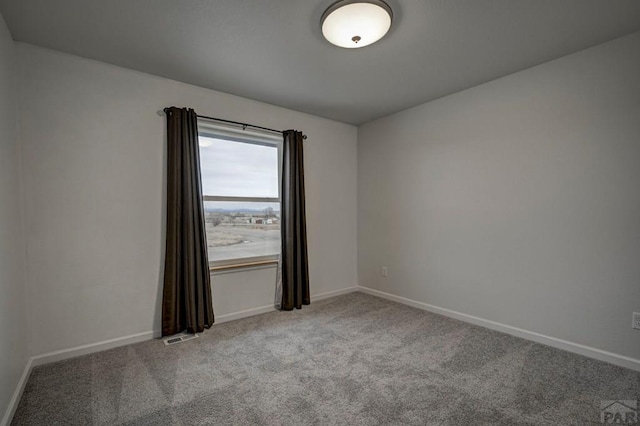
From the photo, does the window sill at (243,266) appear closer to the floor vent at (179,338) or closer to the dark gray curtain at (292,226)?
the dark gray curtain at (292,226)

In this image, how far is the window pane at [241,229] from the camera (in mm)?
3236

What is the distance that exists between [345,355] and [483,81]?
2894 mm

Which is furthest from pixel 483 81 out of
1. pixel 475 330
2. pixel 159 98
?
pixel 159 98

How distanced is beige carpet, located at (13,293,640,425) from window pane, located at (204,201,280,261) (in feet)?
2.93

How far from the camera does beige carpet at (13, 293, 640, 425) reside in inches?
67.8

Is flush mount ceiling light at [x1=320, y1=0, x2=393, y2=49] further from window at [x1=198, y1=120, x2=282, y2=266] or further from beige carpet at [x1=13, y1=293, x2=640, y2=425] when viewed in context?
beige carpet at [x1=13, y1=293, x2=640, y2=425]

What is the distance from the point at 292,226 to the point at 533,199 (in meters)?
2.44

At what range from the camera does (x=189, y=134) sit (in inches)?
113

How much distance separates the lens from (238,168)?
340cm

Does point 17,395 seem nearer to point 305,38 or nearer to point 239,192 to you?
point 239,192

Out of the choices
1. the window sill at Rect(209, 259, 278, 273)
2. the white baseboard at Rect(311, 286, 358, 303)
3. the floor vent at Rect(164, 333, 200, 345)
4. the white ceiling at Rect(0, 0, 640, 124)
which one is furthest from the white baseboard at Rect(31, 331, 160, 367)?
the white ceiling at Rect(0, 0, 640, 124)

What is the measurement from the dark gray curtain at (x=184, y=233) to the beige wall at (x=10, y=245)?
3.14 ft

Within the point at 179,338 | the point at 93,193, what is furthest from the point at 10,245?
the point at 179,338

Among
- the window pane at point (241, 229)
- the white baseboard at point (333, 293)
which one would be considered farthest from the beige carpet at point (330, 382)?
the white baseboard at point (333, 293)
